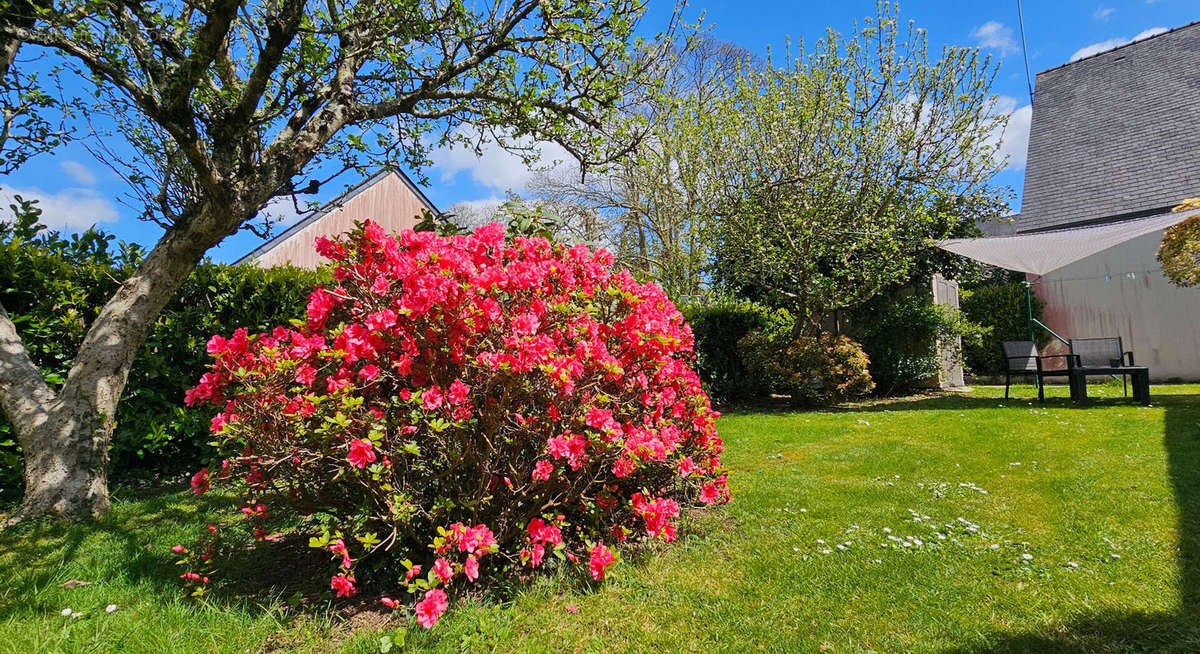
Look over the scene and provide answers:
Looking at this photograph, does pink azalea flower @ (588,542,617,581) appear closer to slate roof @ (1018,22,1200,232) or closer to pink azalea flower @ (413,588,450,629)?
pink azalea flower @ (413,588,450,629)

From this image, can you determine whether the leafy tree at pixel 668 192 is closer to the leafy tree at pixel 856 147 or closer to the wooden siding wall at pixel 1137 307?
the leafy tree at pixel 856 147

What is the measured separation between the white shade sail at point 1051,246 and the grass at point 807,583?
4805 mm

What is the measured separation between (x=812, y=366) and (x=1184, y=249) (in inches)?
177

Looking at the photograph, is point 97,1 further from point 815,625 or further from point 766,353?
point 766,353

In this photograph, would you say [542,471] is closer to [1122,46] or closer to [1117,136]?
[1117,136]

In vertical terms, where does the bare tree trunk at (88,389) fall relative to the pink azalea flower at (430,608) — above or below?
above

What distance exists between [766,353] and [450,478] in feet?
23.4

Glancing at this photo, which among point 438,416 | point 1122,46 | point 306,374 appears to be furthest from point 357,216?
point 1122,46

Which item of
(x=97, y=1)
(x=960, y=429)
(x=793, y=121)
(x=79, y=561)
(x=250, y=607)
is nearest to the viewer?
(x=250, y=607)

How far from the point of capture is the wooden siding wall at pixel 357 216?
13.2m

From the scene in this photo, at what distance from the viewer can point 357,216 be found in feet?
47.2

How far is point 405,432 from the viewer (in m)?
2.06

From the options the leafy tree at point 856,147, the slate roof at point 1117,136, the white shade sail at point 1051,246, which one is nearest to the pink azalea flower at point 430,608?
the leafy tree at point 856,147

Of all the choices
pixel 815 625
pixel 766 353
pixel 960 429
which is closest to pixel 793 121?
pixel 766 353
